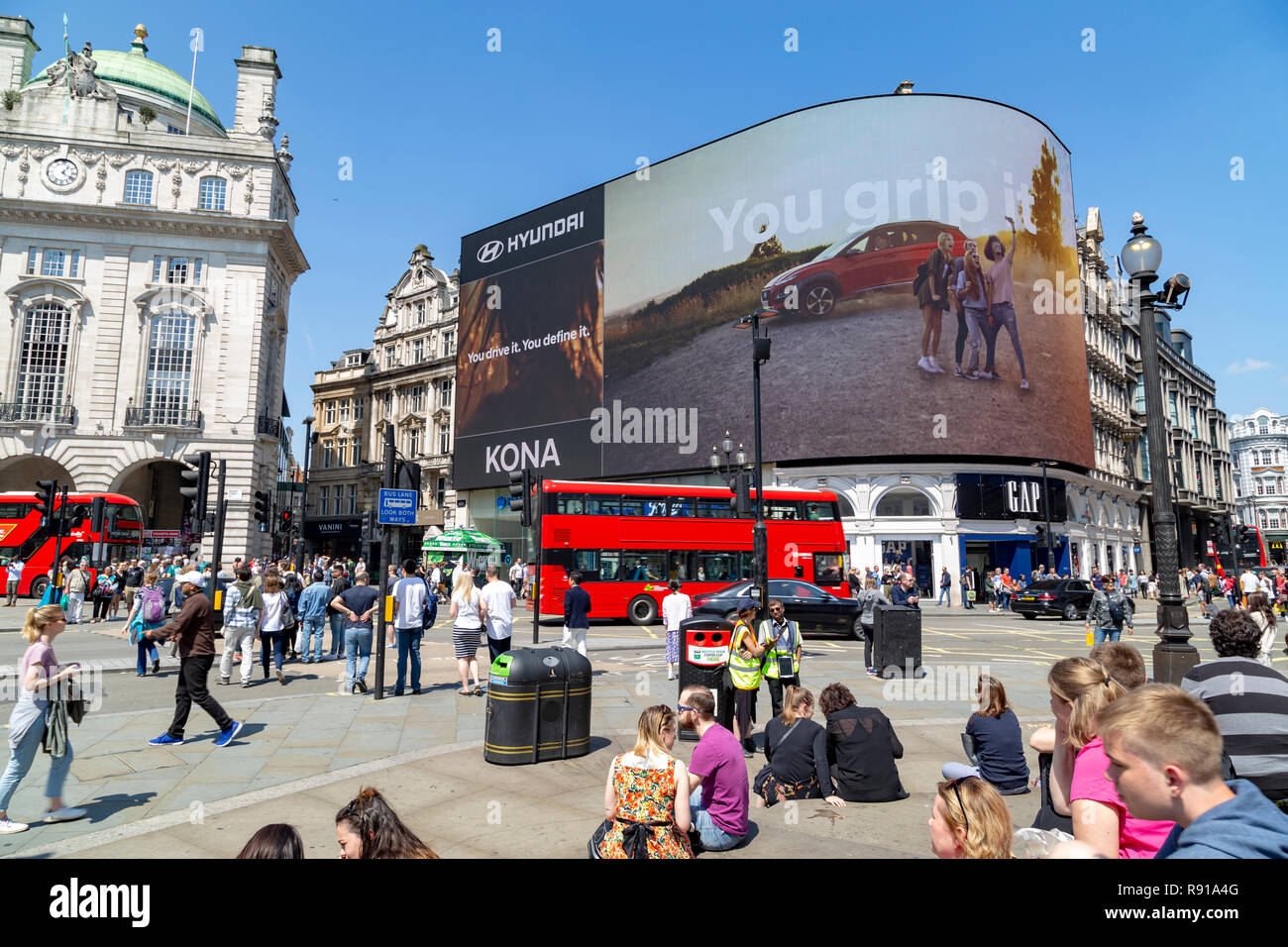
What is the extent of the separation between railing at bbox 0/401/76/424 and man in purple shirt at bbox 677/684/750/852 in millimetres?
45256

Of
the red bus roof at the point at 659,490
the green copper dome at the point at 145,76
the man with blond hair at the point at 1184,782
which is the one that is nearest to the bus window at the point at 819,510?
the red bus roof at the point at 659,490

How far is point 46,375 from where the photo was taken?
38719 mm

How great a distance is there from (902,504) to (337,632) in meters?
29.3

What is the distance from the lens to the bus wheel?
76.1 ft

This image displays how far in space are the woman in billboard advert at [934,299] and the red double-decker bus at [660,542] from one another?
48.3 ft

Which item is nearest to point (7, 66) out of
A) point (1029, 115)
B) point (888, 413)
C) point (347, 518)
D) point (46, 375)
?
point (46, 375)

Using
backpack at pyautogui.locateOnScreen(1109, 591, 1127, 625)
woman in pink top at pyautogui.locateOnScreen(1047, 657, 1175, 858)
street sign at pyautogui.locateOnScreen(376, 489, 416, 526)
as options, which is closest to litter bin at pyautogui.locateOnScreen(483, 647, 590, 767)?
street sign at pyautogui.locateOnScreen(376, 489, 416, 526)

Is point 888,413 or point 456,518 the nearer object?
point 888,413

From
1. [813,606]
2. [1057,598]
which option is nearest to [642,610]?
[813,606]

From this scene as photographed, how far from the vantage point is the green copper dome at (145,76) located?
4866 centimetres

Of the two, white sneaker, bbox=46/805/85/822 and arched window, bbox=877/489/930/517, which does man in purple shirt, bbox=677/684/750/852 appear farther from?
arched window, bbox=877/489/930/517

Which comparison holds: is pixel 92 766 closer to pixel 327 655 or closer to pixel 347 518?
pixel 327 655

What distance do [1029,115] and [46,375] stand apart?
55.9 m

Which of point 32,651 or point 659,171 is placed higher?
point 659,171
